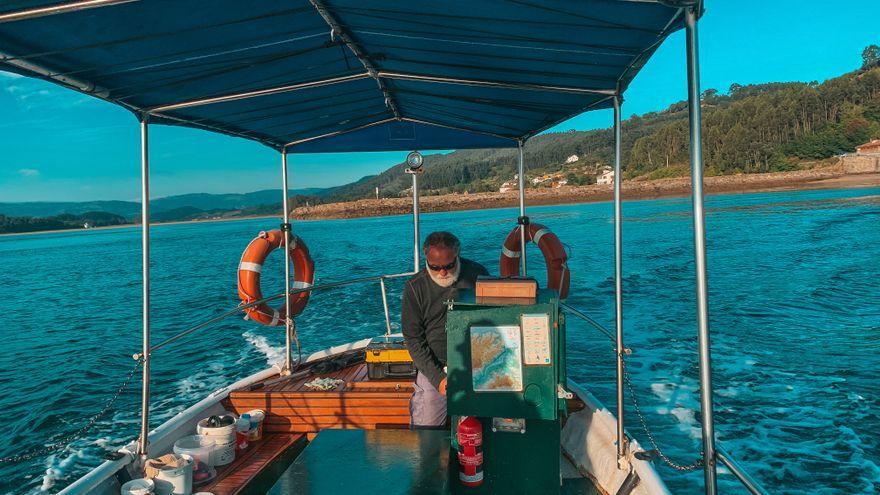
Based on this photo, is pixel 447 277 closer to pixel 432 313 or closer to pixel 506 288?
pixel 432 313

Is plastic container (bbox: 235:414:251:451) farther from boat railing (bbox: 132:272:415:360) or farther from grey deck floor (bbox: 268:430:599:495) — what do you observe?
grey deck floor (bbox: 268:430:599:495)

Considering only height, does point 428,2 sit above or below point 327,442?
above

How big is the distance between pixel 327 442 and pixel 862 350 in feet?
31.3

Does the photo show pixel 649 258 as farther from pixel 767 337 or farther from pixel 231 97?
pixel 231 97

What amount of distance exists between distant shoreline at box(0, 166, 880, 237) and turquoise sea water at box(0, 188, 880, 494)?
171 feet

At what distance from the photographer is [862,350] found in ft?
29.0

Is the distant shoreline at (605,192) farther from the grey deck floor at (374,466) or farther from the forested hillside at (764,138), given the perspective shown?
the grey deck floor at (374,466)

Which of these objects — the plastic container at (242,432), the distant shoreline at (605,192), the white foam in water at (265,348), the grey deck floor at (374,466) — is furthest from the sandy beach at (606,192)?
the grey deck floor at (374,466)

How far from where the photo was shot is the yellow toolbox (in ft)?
14.8

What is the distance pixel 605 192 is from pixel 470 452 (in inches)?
3504

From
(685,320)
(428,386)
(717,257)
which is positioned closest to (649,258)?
(717,257)

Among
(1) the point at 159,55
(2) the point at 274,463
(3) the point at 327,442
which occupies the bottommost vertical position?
(2) the point at 274,463

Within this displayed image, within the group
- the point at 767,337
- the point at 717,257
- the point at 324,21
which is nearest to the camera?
the point at 324,21

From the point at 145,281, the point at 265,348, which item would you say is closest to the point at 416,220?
the point at 145,281
